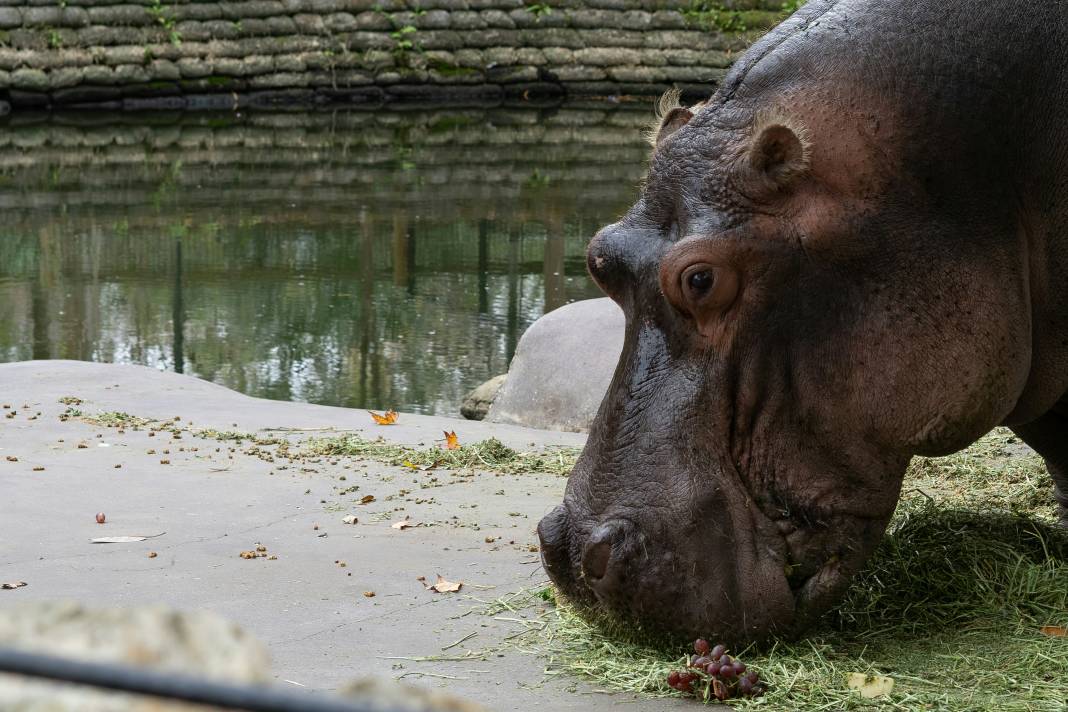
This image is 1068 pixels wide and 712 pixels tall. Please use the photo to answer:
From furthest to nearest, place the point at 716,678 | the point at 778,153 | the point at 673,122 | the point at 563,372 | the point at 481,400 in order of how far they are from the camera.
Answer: the point at 481,400 < the point at 563,372 < the point at 673,122 < the point at 778,153 < the point at 716,678

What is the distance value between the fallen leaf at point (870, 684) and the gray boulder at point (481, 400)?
4214mm

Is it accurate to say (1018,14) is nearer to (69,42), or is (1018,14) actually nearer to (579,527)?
(579,527)

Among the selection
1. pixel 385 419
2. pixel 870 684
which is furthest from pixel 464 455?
pixel 870 684

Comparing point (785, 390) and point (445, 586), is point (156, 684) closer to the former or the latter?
point (785, 390)

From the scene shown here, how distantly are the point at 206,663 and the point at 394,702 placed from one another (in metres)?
0.14

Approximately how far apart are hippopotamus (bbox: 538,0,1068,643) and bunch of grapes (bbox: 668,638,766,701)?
77mm

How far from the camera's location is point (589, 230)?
40.7ft

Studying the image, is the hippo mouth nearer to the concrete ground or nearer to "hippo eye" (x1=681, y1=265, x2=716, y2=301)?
the concrete ground

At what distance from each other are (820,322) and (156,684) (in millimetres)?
2344

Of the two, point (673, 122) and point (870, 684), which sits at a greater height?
point (673, 122)

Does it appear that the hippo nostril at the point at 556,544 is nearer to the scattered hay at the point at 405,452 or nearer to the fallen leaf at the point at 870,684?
the fallen leaf at the point at 870,684

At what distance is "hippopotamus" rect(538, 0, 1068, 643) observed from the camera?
2.99 metres

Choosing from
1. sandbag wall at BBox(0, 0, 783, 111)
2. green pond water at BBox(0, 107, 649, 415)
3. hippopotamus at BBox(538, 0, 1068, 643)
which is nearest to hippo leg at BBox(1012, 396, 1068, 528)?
hippopotamus at BBox(538, 0, 1068, 643)

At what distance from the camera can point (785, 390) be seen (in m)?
3.03
